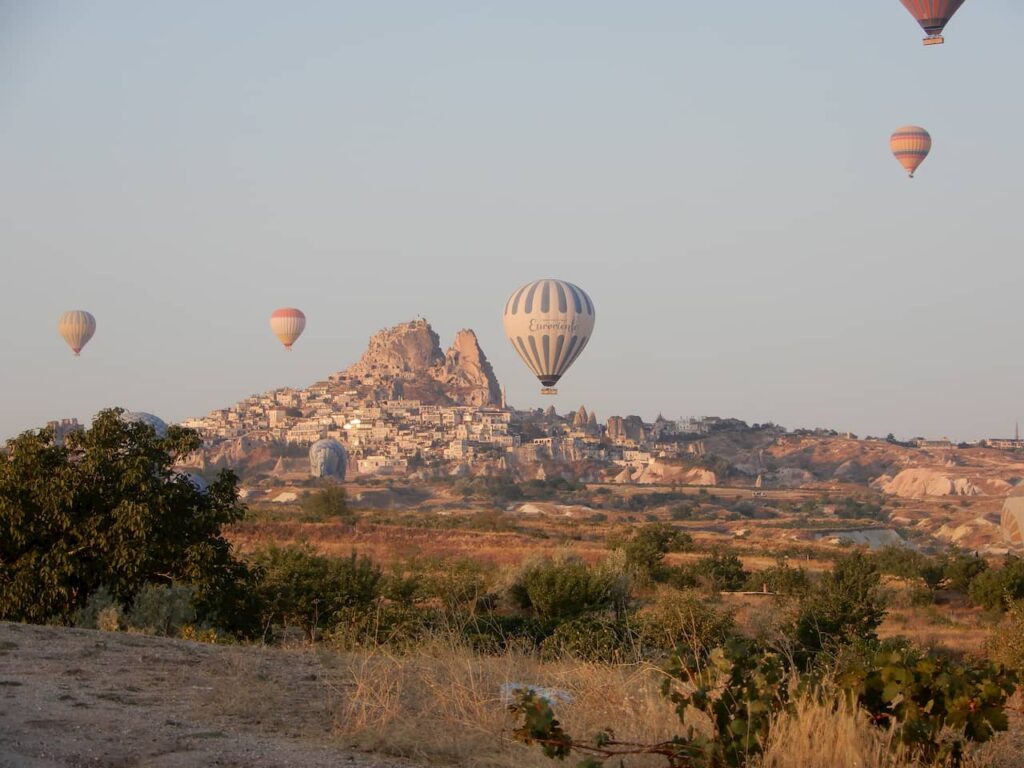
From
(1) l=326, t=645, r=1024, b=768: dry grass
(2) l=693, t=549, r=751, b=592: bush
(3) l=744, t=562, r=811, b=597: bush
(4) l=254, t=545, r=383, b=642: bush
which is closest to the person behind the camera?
(1) l=326, t=645, r=1024, b=768: dry grass

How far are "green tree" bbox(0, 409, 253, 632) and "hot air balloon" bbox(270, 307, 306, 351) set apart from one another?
7975 centimetres

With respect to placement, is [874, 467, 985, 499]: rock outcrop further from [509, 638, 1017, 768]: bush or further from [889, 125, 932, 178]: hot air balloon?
[509, 638, 1017, 768]: bush

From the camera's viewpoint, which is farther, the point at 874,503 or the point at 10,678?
the point at 874,503

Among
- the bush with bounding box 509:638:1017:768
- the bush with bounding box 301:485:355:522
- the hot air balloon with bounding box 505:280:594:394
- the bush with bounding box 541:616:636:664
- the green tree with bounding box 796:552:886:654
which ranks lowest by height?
the bush with bounding box 301:485:355:522

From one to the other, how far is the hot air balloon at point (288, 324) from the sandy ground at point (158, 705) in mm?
87488

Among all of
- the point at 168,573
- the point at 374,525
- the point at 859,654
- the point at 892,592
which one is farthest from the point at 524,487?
the point at 859,654

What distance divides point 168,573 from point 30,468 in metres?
2.17

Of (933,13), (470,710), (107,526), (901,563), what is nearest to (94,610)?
(107,526)

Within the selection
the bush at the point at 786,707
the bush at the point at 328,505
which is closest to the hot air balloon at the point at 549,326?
the bush at the point at 328,505

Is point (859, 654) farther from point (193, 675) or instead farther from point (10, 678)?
point (10, 678)

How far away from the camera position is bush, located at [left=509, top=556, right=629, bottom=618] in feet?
66.0

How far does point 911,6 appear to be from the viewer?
39.5 metres

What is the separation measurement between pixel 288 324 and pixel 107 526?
81.4m

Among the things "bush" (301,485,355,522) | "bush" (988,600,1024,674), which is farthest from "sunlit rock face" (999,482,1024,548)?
"bush" (988,600,1024,674)
